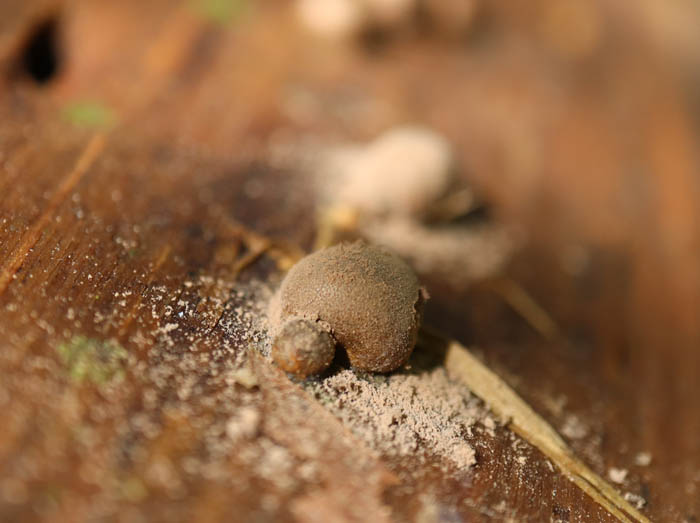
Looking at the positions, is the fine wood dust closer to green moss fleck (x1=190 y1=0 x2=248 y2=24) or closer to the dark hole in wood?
the dark hole in wood

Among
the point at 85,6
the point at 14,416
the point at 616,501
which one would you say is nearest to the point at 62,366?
the point at 14,416

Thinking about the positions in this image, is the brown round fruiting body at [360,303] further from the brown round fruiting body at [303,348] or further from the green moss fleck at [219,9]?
the green moss fleck at [219,9]

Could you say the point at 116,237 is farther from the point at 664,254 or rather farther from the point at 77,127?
the point at 664,254

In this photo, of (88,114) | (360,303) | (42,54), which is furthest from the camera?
(42,54)

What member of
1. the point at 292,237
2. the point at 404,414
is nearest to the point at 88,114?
the point at 292,237

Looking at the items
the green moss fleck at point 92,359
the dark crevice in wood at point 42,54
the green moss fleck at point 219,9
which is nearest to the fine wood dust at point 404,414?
the green moss fleck at point 92,359

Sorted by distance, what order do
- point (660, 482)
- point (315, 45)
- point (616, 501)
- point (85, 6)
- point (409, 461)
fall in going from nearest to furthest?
point (409, 461)
point (616, 501)
point (660, 482)
point (85, 6)
point (315, 45)

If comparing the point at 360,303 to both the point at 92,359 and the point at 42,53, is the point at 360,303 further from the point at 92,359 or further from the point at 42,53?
the point at 42,53
